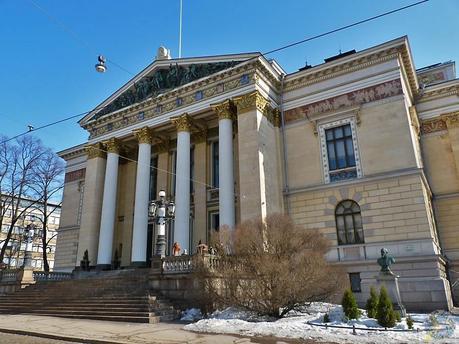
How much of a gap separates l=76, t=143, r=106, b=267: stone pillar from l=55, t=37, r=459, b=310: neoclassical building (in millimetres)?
88

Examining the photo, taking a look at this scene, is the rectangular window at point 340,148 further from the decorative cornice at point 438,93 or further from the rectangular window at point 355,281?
the decorative cornice at point 438,93

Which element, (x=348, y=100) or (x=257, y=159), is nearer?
(x=257, y=159)

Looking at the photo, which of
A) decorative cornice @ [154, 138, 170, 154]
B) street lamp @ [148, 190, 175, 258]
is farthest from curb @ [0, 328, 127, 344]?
decorative cornice @ [154, 138, 170, 154]

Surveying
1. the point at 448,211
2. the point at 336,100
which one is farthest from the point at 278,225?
the point at 448,211

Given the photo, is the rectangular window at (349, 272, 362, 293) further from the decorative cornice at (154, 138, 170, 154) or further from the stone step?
the decorative cornice at (154, 138, 170, 154)

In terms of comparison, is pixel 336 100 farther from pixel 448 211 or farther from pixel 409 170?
pixel 448 211

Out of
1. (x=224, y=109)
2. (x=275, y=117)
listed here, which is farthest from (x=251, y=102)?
(x=275, y=117)

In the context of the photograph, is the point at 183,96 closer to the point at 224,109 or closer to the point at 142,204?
the point at 224,109

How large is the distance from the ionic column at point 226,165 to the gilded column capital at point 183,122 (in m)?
2.27

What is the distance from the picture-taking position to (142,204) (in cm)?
2589

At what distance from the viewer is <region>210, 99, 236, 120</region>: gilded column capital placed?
955 inches

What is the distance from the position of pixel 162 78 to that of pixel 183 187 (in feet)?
30.4

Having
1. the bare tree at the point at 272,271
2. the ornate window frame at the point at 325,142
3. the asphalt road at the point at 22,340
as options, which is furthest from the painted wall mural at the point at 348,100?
the asphalt road at the point at 22,340

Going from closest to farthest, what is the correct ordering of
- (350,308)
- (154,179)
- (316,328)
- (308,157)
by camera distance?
(316,328), (350,308), (308,157), (154,179)
